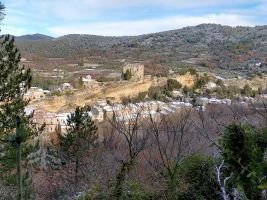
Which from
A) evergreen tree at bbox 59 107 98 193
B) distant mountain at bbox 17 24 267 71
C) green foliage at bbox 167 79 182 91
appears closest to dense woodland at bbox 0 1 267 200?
evergreen tree at bbox 59 107 98 193

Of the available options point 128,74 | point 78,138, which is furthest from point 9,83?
point 128,74

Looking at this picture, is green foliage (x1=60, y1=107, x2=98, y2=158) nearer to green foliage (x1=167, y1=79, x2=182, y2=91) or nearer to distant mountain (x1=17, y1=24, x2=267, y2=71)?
green foliage (x1=167, y1=79, x2=182, y2=91)

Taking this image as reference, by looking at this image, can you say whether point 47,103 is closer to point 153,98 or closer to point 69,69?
point 153,98

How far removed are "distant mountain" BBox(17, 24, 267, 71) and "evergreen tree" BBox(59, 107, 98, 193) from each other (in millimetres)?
54349

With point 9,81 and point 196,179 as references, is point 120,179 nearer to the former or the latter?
point 196,179

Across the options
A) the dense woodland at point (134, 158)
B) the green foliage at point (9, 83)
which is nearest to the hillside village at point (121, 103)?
the dense woodland at point (134, 158)

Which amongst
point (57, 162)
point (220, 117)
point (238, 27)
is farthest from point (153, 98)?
point (238, 27)

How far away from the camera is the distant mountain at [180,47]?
86188mm

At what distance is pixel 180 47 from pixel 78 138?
3661 inches

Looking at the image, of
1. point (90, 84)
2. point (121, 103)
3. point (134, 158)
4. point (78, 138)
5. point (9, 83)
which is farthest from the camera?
point (90, 84)

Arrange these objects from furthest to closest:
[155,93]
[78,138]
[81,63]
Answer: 1. [81,63]
2. [155,93]
3. [78,138]

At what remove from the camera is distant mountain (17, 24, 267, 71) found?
86.2 metres

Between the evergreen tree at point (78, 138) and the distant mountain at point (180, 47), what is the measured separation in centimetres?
5435

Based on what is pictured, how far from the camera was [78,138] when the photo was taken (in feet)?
69.2
